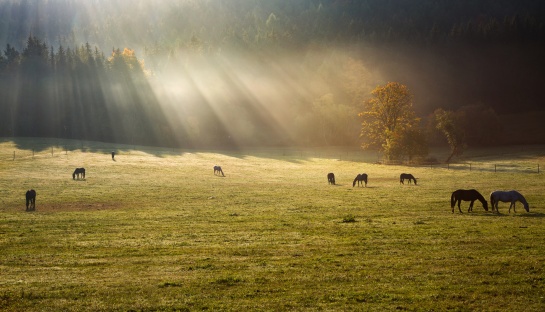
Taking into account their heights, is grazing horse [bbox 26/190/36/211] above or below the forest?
below

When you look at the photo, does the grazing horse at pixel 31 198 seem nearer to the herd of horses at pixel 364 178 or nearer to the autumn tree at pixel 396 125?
the herd of horses at pixel 364 178

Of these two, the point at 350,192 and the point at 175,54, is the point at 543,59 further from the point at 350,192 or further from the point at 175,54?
the point at 350,192

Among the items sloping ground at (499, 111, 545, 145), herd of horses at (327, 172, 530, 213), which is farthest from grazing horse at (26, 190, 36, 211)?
sloping ground at (499, 111, 545, 145)

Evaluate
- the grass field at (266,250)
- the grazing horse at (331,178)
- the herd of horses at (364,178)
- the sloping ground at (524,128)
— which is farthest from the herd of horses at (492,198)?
the sloping ground at (524,128)

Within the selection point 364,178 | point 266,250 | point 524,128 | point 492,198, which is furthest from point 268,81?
point 266,250

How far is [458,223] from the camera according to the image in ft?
95.2

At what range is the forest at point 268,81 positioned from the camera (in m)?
124

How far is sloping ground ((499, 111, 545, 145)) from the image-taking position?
12412cm

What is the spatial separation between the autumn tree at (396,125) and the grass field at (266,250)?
37.8 meters

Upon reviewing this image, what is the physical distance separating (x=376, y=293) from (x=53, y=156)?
79427mm

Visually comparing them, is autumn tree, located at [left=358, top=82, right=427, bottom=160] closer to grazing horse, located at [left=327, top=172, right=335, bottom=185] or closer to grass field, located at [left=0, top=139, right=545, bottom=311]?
grazing horse, located at [left=327, top=172, right=335, bottom=185]

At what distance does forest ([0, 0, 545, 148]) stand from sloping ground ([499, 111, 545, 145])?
18.2 ft

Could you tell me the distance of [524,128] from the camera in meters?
136

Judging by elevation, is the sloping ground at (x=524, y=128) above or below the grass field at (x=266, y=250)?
above
